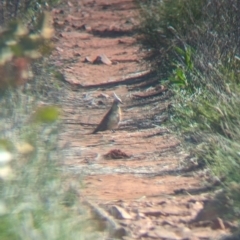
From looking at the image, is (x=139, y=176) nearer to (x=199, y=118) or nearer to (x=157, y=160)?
(x=157, y=160)

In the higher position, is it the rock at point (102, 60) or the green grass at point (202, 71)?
the green grass at point (202, 71)

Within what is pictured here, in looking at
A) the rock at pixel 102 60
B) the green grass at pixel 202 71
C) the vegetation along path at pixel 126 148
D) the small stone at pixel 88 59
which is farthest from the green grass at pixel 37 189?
the small stone at pixel 88 59

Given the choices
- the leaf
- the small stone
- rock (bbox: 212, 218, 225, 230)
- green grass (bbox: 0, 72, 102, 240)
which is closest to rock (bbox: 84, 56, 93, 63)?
the small stone

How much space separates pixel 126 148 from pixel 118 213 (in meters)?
2.35

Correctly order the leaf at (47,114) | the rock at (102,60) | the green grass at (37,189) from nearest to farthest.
→ the leaf at (47,114) < the green grass at (37,189) < the rock at (102,60)

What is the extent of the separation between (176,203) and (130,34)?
27.4 ft

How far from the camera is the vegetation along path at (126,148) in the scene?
5.44 m

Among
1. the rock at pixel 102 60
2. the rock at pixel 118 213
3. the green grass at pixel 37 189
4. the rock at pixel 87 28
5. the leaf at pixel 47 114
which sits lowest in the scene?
the rock at pixel 87 28

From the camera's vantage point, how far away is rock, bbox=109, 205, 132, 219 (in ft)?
17.8

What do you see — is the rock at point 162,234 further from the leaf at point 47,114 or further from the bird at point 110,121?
the bird at point 110,121

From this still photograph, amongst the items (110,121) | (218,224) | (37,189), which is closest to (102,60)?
(110,121)

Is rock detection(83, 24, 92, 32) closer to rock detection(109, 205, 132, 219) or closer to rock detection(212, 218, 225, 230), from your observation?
rock detection(109, 205, 132, 219)

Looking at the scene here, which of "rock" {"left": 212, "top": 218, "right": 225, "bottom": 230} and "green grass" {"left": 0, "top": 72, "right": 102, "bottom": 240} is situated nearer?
"green grass" {"left": 0, "top": 72, "right": 102, "bottom": 240}

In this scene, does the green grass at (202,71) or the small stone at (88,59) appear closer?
the green grass at (202,71)
